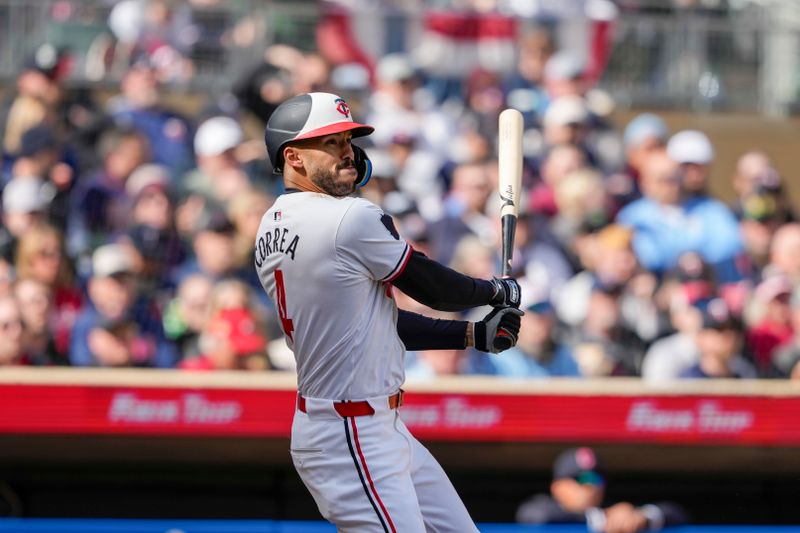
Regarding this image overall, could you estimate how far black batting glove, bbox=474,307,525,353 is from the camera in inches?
132

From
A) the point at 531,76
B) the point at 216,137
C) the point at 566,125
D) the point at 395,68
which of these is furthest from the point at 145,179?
the point at 531,76

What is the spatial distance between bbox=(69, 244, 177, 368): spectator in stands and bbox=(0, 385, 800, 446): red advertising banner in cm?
51

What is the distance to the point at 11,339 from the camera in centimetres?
557

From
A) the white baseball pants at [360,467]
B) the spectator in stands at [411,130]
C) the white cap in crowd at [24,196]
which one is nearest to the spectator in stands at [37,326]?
the white cap in crowd at [24,196]

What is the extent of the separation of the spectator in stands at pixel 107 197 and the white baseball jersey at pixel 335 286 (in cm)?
336

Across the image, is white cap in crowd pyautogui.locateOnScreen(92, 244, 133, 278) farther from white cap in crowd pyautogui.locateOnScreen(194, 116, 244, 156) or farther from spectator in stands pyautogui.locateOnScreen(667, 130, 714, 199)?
spectator in stands pyautogui.locateOnScreen(667, 130, 714, 199)

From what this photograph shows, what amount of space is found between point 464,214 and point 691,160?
144 centimetres

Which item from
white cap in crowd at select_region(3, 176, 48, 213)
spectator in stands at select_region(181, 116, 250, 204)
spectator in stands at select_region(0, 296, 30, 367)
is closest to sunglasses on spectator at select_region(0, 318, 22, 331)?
spectator in stands at select_region(0, 296, 30, 367)

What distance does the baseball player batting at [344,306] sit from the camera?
317 cm

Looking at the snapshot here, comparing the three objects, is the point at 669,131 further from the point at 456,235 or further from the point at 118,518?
the point at 118,518

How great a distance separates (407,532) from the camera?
124 inches

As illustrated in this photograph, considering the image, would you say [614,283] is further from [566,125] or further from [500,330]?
[500,330]

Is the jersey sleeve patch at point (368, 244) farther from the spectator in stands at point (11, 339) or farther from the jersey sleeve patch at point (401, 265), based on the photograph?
the spectator in stands at point (11, 339)

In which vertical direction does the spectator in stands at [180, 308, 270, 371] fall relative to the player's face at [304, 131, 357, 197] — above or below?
below
